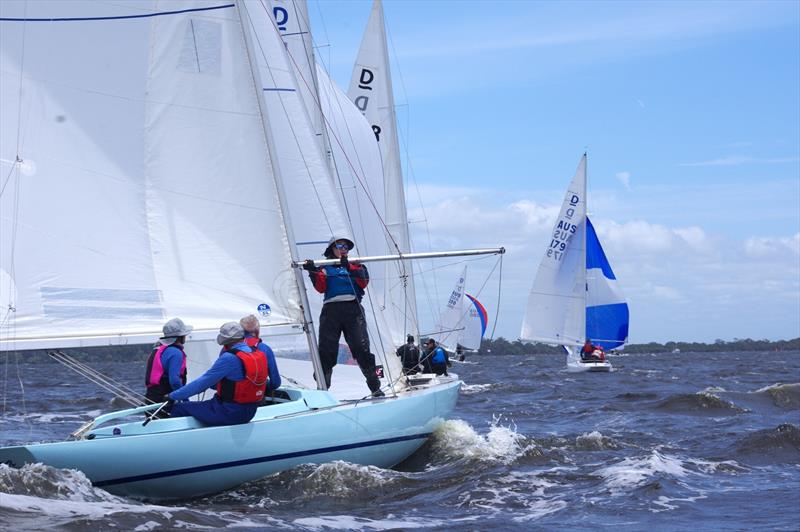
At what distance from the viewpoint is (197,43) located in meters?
9.80

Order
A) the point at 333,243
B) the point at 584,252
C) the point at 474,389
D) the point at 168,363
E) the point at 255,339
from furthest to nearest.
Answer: the point at 584,252
the point at 474,389
the point at 333,243
the point at 168,363
the point at 255,339

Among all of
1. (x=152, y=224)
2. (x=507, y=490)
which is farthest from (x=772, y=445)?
(x=152, y=224)

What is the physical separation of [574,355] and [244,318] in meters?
34.2

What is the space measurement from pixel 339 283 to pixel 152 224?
2.07 metres

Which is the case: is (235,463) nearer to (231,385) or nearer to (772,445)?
(231,385)

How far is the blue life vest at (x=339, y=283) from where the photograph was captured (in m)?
10.7

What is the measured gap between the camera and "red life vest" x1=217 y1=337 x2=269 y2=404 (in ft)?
28.7

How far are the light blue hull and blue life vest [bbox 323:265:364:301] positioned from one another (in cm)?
126

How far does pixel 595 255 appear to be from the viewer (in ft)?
140

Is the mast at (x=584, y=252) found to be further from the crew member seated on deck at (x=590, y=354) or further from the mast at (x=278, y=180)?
the mast at (x=278, y=180)

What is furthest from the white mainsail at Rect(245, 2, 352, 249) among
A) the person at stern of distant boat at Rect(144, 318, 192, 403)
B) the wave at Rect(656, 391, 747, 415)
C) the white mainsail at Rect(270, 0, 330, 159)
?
the wave at Rect(656, 391, 747, 415)

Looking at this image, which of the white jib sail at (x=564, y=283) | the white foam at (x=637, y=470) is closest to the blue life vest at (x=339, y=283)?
the white foam at (x=637, y=470)

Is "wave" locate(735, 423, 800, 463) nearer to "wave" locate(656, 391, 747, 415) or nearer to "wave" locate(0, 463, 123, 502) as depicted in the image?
"wave" locate(656, 391, 747, 415)

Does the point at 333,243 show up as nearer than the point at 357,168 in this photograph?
Yes
